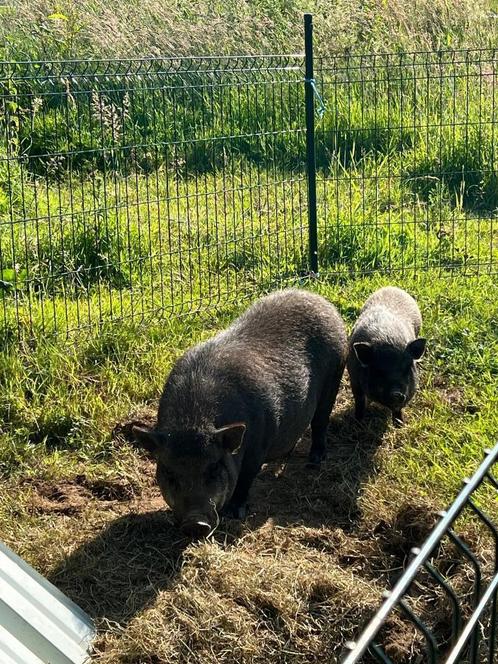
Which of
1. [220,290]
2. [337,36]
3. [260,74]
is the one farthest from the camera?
[337,36]

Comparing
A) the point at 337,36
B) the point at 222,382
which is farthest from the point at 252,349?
the point at 337,36

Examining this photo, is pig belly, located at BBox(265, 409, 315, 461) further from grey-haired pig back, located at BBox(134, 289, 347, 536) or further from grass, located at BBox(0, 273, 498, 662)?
grass, located at BBox(0, 273, 498, 662)

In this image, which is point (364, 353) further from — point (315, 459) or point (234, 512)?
point (234, 512)

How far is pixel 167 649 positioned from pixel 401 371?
259 centimetres

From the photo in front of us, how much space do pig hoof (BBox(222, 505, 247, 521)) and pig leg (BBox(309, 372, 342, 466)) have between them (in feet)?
2.56

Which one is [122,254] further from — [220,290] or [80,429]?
[80,429]

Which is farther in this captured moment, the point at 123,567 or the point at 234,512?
the point at 234,512

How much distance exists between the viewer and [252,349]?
514 centimetres

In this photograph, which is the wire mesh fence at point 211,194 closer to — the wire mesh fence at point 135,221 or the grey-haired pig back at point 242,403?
the wire mesh fence at point 135,221

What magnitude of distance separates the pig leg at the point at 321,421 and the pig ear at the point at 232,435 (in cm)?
120

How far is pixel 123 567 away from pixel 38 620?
0.64 m

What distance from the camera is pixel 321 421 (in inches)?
223

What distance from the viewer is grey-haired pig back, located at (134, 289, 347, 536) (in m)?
4.44

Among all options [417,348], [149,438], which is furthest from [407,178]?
[149,438]
